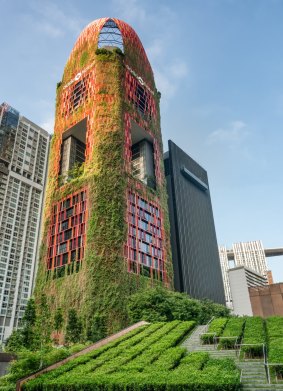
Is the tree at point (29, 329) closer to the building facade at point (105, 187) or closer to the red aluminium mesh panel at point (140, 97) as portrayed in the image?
the building facade at point (105, 187)

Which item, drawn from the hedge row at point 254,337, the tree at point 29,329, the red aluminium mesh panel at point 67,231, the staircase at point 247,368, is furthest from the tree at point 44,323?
the hedge row at point 254,337

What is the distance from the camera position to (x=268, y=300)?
39.7 m

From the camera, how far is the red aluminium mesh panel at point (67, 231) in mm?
47062

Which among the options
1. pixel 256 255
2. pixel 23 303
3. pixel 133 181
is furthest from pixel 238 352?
pixel 256 255

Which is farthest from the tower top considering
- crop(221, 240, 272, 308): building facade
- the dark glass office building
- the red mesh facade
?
crop(221, 240, 272, 308): building facade

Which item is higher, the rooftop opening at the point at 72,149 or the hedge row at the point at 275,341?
the rooftop opening at the point at 72,149

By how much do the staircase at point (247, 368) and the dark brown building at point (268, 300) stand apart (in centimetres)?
1746

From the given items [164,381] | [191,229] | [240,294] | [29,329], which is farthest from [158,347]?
[191,229]

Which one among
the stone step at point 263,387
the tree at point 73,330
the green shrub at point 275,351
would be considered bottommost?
the stone step at point 263,387

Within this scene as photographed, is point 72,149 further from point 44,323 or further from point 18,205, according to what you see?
point 18,205

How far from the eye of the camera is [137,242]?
4909 cm

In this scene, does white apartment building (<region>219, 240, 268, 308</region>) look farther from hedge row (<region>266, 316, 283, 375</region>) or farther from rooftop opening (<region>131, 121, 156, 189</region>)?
hedge row (<region>266, 316, 283, 375</region>)

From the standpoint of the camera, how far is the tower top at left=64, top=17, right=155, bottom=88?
6494 cm

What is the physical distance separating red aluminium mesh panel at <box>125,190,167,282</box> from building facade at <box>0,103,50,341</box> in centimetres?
5796
